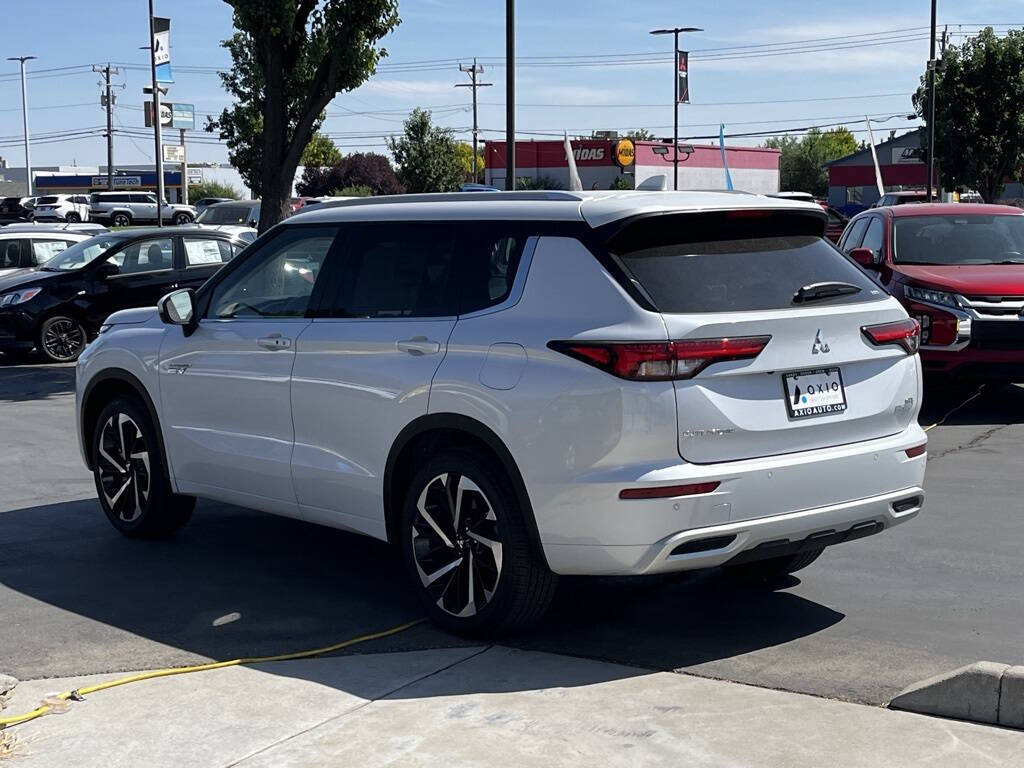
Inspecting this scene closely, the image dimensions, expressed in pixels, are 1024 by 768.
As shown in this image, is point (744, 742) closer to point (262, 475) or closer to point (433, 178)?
point (262, 475)

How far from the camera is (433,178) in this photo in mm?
68750

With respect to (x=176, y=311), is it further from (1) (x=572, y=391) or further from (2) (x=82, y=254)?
(2) (x=82, y=254)

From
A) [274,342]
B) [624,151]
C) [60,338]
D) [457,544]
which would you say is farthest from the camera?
[624,151]

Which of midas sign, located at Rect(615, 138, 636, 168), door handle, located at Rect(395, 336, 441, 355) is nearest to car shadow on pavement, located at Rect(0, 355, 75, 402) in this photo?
door handle, located at Rect(395, 336, 441, 355)

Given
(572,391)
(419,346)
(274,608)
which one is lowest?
(274,608)

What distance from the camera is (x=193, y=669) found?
5344 millimetres

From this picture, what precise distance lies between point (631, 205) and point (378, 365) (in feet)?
4.43

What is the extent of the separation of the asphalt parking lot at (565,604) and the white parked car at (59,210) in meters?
61.1

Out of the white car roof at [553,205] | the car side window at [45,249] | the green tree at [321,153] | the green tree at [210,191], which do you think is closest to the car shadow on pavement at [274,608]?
the white car roof at [553,205]

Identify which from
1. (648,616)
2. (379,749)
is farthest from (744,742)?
(648,616)

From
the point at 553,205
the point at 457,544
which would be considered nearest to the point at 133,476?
the point at 457,544

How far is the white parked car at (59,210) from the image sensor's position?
223ft

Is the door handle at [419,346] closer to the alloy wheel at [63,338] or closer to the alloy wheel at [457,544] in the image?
the alloy wheel at [457,544]

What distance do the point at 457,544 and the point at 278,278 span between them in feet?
6.26
